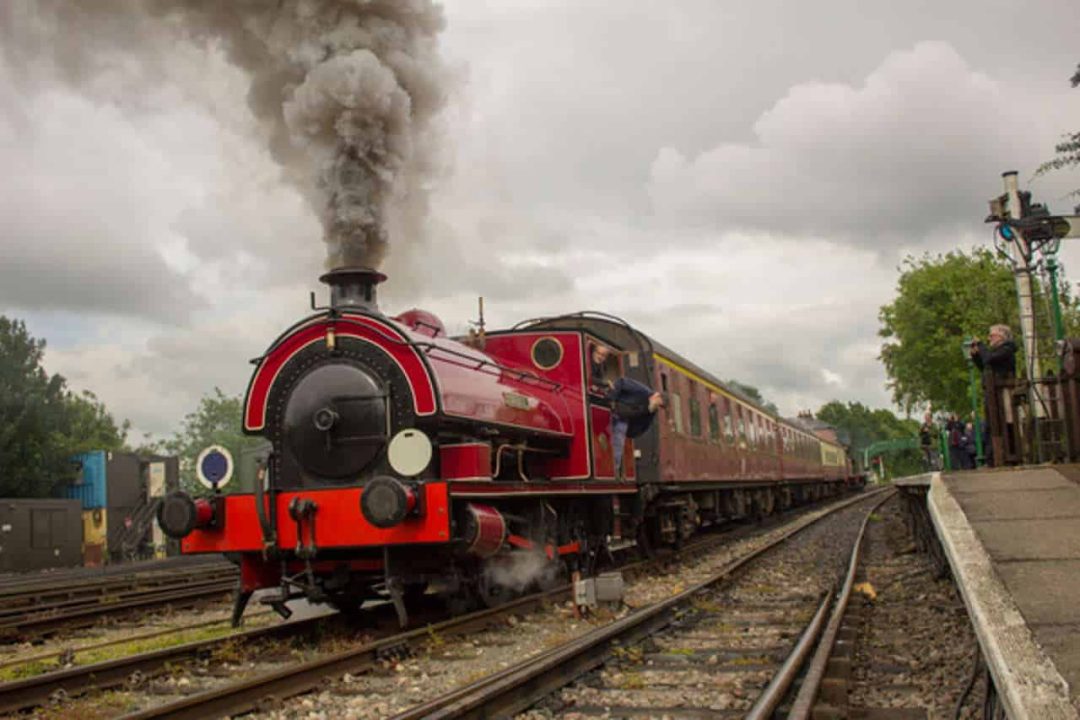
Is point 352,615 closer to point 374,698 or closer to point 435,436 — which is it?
point 435,436

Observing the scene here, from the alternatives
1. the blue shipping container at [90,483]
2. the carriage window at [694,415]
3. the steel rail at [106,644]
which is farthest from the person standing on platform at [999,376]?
the blue shipping container at [90,483]

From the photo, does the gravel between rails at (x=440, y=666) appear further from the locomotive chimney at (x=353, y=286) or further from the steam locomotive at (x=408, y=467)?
the locomotive chimney at (x=353, y=286)

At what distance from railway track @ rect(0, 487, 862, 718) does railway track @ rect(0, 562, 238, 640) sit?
3.61 m

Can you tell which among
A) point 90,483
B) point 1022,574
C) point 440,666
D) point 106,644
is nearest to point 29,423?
point 90,483

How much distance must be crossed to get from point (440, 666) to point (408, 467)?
4.51 ft

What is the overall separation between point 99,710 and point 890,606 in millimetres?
6222

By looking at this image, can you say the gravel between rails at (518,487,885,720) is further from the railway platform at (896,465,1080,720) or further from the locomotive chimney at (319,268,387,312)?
the locomotive chimney at (319,268,387,312)

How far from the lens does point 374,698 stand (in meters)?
5.31

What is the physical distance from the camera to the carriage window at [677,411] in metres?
13.1

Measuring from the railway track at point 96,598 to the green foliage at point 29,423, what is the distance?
61.8 ft

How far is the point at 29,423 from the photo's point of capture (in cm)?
3391

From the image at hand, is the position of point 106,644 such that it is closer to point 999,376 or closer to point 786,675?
point 786,675

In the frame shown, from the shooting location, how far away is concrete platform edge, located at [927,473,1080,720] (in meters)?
2.87

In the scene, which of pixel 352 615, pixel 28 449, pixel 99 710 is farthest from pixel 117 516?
pixel 99 710
